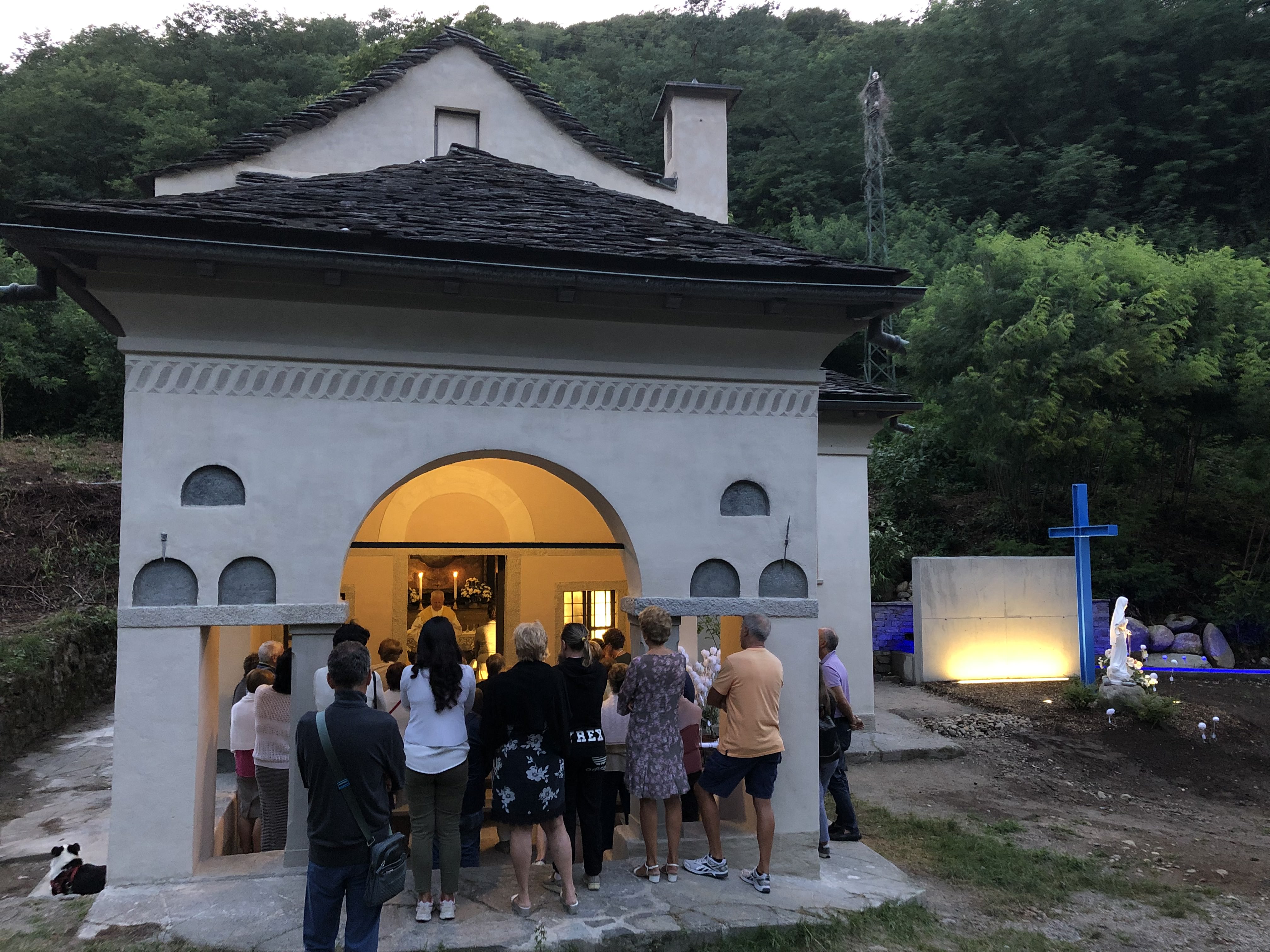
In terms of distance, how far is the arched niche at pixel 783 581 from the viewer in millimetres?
6621

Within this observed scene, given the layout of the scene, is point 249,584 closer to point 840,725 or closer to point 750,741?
point 750,741

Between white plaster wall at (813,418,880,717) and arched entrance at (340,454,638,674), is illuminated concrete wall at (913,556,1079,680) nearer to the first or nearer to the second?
white plaster wall at (813,418,880,717)

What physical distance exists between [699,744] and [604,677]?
4.09ft

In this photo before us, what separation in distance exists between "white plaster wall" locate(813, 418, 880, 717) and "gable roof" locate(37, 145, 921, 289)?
455 centimetres

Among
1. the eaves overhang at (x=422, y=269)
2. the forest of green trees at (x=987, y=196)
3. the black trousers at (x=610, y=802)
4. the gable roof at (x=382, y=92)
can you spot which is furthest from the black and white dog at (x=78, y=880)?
the forest of green trees at (x=987, y=196)

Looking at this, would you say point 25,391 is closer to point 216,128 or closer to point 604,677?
point 216,128

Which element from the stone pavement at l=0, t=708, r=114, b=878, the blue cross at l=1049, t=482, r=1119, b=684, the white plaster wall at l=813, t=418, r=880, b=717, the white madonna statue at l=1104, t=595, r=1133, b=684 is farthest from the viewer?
the blue cross at l=1049, t=482, r=1119, b=684

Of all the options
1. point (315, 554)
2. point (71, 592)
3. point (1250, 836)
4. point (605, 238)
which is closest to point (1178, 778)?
point (1250, 836)

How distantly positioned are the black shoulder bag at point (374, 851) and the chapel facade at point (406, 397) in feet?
6.24

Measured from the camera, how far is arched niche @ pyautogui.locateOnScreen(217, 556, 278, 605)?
227 inches

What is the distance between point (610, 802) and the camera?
6.01 m

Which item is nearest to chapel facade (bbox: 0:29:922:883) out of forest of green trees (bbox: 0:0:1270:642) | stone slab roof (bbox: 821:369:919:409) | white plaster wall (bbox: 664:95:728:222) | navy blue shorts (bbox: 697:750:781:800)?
navy blue shorts (bbox: 697:750:781:800)

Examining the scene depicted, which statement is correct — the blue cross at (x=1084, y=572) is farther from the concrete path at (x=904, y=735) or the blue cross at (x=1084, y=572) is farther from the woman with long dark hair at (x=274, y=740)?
the woman with long dark hair at (x=274, y=740)

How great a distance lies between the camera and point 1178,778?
408 inches
